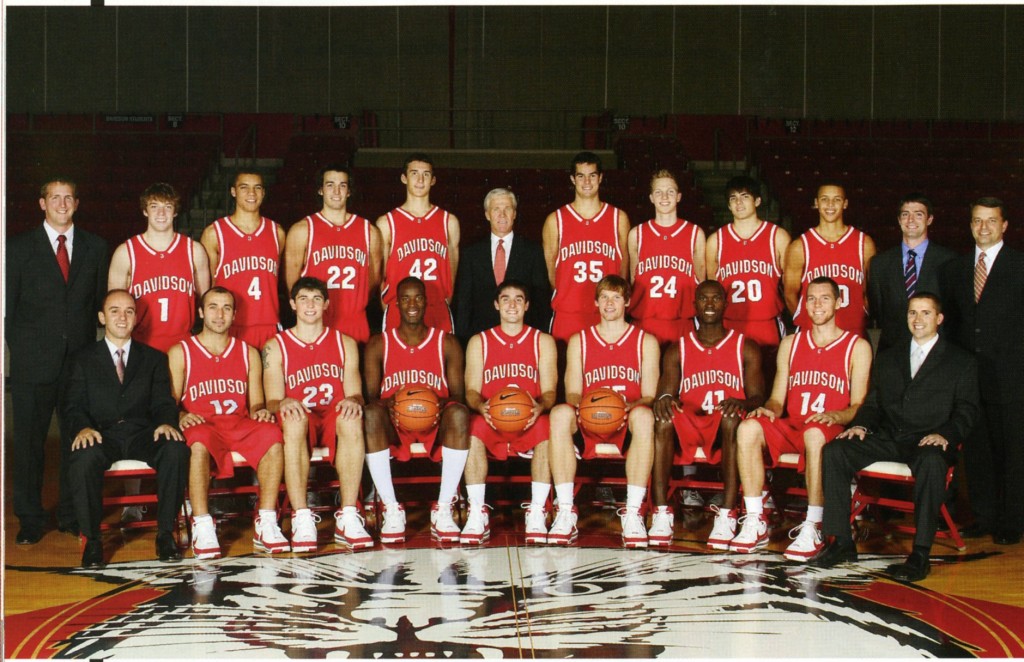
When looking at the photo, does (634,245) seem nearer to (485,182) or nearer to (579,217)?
(579,217)

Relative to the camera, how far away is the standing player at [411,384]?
510 cm

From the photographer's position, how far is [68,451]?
5.21m

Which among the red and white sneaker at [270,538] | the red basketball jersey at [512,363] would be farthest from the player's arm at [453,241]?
the red and white sneaker at [270,538]

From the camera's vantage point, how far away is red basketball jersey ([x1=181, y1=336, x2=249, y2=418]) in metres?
5.20

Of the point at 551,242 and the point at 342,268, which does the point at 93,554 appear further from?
the point at 551,242

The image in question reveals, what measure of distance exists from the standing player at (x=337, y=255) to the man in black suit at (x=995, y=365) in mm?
3052

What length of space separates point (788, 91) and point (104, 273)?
860 cm

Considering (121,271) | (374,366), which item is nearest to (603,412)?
(374,366)

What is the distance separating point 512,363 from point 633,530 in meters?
1.04

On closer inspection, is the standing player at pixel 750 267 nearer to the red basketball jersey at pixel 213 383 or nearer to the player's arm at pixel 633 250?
the player's arm at pixel 633 250

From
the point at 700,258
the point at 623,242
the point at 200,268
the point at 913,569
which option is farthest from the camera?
the point at 623,242

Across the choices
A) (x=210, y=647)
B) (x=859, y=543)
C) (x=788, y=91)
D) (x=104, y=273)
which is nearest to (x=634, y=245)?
(x=859, y=543)

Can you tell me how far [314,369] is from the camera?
17.5ft

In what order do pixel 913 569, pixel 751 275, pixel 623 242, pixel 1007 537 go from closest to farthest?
pixel 913 569 → pixel 1007 537 → pixel 751 275 → pixel 623 242
